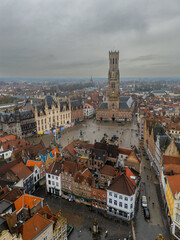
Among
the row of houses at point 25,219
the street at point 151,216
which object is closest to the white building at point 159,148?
the street at point 151,216

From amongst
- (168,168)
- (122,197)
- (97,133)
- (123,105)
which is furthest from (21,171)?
(123,105)

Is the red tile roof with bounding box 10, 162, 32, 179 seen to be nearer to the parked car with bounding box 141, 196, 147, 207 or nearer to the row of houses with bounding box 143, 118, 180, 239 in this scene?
the parked car with bounding box 141, 196, 147, 207

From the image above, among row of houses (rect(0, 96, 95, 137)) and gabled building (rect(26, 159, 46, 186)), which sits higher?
row of houses (rect(0, 96, 95, 137))

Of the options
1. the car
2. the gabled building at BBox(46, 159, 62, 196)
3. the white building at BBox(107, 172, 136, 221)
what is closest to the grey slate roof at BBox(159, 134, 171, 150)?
the car

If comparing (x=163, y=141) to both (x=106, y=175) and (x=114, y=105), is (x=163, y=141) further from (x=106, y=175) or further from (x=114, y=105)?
(x=114, y=105)

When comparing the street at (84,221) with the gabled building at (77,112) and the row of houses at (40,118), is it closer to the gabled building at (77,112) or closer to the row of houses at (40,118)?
the row of houses at (40,118)
